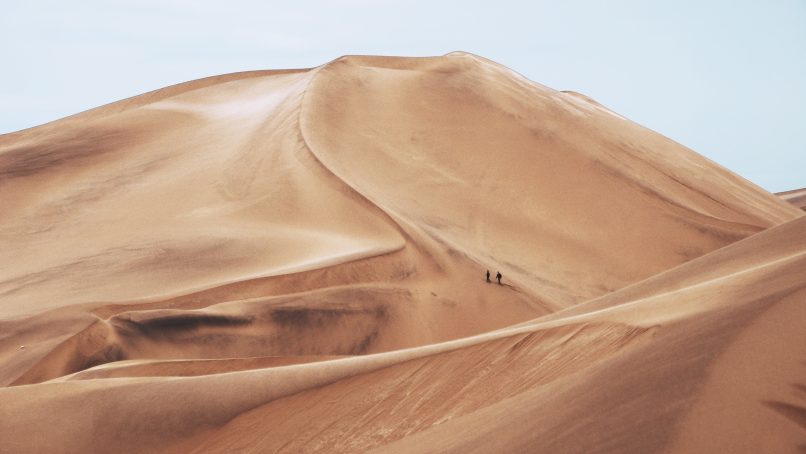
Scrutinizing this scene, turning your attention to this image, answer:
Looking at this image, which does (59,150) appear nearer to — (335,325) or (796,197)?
(335,325)

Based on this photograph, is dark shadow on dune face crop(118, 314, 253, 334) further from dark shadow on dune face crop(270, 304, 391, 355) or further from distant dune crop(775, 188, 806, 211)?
distant dune crop(775, 188, 806, 211)

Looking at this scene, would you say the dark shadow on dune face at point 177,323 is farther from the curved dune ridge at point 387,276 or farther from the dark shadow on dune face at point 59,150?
the dark shadow on dune face at point 59,150

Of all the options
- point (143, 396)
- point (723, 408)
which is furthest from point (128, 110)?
point (723, 408)

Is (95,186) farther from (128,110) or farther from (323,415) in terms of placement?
(323,415)

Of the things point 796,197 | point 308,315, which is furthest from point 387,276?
point 796,197

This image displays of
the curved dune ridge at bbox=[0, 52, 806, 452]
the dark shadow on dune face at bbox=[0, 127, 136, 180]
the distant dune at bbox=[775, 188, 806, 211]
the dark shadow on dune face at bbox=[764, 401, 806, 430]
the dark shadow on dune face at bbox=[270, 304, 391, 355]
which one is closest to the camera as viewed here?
the dark shadow on dune face at bbox=[764, 401, 806, 430]

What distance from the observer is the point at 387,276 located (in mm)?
13945

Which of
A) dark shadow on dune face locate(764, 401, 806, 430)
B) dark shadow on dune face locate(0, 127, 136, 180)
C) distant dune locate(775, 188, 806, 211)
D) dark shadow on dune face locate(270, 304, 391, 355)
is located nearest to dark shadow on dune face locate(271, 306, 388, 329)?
dark shadow on dune face locate(270, 304, 391, 355)

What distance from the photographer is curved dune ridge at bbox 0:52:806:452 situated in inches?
185

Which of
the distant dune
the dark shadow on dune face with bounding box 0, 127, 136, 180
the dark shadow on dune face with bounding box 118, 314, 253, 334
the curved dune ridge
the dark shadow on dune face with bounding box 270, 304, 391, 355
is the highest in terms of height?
the dark shadow on dune face with bounding box 0, 127, 136, 180

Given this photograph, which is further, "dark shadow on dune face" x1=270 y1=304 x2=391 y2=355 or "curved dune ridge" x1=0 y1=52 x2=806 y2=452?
"dark shadow on dune face" x1=270 y1=304 x2=391 y2=355

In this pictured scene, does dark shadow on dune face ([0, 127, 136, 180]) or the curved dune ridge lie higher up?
dark shadow on dune face ([0, 127, 136, 180])

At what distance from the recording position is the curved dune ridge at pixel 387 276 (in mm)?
4691

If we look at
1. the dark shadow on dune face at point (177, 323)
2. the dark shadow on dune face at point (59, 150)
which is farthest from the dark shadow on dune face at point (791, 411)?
the dark shadow on dune face at point (59, 150)
